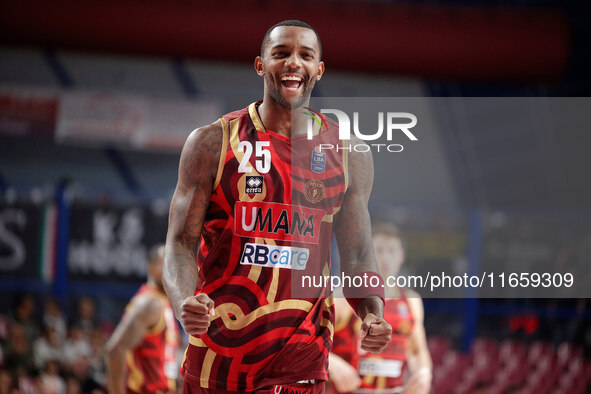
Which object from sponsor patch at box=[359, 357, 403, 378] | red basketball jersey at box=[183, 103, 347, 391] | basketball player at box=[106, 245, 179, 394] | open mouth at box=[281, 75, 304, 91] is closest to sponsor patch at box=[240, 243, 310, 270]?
red basketball jersey at box=[183, 103, 347, 391]

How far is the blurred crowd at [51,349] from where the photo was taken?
25.8 feet

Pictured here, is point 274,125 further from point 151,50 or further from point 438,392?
point 151,50

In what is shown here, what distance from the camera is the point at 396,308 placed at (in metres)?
5.25

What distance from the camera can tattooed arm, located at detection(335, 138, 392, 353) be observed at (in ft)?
8.54

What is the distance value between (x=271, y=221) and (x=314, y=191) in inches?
7.1

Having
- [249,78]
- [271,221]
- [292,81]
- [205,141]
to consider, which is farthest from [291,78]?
[249,78]

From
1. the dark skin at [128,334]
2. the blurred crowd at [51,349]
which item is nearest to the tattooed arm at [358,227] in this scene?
the dark skin at [128,334]

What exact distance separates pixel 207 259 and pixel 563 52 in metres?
11.1

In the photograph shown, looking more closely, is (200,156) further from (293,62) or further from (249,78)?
(249,78)

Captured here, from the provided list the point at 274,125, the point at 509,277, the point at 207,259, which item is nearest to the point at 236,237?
the point at 207,259

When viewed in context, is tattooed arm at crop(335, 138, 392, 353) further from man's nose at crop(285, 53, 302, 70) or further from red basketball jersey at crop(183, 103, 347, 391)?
man's nose at crop(285, 53, 302, 70)

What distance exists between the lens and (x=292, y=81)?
254 centimetres

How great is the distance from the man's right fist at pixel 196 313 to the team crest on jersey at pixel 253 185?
46cm

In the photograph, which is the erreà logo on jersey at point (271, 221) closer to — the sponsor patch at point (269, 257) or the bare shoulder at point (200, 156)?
the sponsor patch at point (269, 257)
